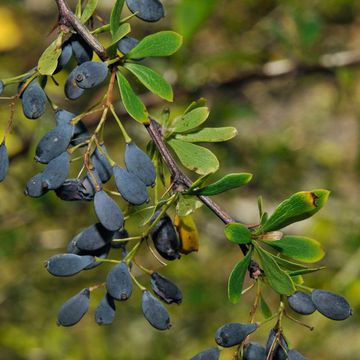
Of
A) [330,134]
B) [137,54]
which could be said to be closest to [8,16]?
[330,134]

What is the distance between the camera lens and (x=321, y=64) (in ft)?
6.17

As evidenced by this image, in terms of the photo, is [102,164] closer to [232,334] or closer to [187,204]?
[187,204]

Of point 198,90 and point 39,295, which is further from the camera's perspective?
point 39,295

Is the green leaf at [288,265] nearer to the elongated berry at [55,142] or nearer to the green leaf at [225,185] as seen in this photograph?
the green leaf at [225,185]

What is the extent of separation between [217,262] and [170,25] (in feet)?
2.67

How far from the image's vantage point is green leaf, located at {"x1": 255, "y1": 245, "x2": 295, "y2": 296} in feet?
2.40

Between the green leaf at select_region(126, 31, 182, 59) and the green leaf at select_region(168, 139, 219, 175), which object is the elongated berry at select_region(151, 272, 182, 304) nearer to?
the green leaf at select_region(168, 139, 219, 175)

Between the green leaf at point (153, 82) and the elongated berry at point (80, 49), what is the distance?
48 millimetres

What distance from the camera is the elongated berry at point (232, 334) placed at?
0.76 metres

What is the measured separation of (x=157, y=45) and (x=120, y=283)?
25cm

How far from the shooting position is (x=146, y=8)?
2.68ft

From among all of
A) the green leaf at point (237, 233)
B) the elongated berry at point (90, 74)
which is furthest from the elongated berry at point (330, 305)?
→ the elongated berry at point (90, 74)

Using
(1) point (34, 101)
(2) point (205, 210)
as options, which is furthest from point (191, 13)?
(1) point (34, 101)

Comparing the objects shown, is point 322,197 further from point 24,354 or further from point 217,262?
point 217,262
